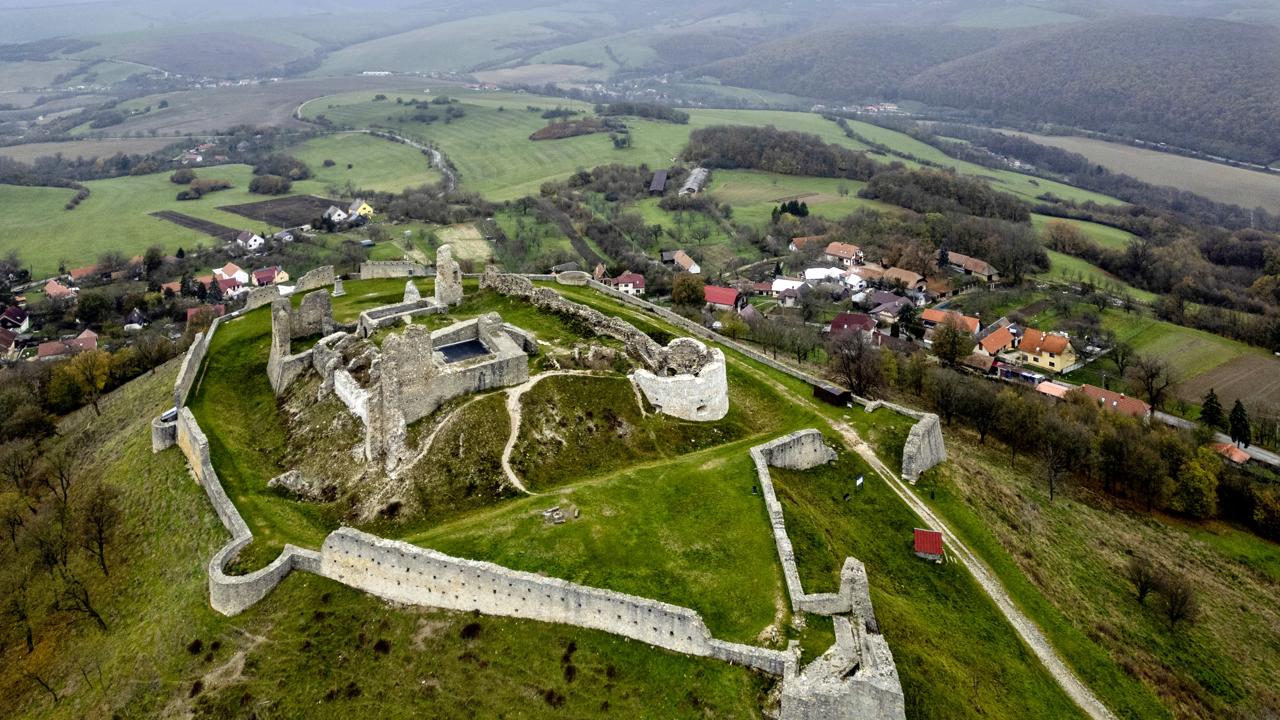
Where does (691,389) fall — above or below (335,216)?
above

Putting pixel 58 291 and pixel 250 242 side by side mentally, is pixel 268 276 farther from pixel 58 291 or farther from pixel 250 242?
pixel 58 291

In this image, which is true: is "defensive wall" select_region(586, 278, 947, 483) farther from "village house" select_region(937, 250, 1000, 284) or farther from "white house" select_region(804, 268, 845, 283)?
"village house" select_region(937, 250, 1000, 284)

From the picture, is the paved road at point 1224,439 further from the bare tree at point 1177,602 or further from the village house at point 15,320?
the village house at point 15,320

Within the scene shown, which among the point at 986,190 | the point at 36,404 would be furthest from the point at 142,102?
the point at 986,190

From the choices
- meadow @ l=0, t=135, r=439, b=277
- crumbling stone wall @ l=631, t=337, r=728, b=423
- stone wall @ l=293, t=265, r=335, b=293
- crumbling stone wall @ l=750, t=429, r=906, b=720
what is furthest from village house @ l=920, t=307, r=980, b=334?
meadow @ l=0, t=135, r=439, b=277

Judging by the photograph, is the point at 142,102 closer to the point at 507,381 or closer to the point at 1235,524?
the point at 507,381

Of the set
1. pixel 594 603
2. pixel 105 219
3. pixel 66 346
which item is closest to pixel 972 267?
pixel 594 603

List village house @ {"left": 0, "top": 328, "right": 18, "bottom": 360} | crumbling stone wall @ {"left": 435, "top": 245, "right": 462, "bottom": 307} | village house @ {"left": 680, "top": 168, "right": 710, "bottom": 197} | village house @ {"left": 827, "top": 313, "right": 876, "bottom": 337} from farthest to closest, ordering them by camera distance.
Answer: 1. village house @ {"left": 680, "top": 168, "right": 710, "bottom": 197}
2. village house @ {"left": 827, "top": 313, "right": 876, "bottom": 337}
3. village house @ {"left": 0, "top": 328, "right": 18, "bottom": 360}
4. crumbling stone wall @ {"left": 435, "top": 245, "right": 462, "bottom": 307}
